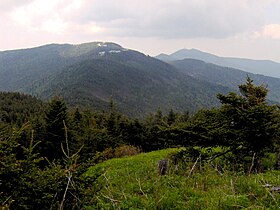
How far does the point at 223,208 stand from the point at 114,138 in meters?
32.3

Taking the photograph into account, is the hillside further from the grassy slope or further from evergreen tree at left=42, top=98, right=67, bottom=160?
the grassy slope

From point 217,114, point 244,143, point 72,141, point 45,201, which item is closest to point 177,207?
point 45,201

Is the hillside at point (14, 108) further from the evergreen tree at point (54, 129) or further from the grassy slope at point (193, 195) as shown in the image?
the grassy slope at point (193, 195)

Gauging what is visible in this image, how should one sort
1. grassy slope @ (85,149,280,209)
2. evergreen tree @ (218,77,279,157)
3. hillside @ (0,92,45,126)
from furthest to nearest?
hillside @ (0,92,45,126) → evergreen tree @ (218,77,279,157) → grassy slope @ (85,149,280,209)

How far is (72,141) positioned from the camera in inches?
1096

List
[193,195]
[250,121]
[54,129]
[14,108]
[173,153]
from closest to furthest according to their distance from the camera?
[193,195] < [250,121] < [173,153] < [54,129] < [14,108]

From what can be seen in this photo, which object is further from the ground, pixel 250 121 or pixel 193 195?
pixel 250 121

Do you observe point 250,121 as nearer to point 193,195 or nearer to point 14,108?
point 193,195

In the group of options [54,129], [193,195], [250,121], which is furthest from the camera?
[54,129]

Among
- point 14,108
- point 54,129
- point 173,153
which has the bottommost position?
point 14,108

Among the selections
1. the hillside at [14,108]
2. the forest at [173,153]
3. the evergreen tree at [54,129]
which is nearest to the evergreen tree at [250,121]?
the forest at [173,153]

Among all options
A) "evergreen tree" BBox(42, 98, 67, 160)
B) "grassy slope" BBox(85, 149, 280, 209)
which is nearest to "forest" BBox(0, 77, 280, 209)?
"evergreen tree" BBox(42, 98, 67, 160)

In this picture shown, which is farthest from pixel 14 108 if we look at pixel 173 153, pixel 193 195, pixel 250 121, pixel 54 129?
pixel 193 195

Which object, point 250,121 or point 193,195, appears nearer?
point 193,195
